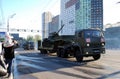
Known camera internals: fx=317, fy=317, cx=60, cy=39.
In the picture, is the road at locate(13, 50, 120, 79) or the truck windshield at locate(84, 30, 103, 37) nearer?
the road at locate(13, 50, 120, 79)

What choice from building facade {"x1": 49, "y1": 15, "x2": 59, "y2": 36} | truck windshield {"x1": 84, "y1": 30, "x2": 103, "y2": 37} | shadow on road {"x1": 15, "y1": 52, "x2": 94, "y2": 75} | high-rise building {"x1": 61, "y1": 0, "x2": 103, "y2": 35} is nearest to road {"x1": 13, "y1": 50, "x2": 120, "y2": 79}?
shadow on road {"x1": 15, "y1": 52, "x2": 94, "y2": 75}

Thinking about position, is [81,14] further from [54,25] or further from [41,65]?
[41,65]

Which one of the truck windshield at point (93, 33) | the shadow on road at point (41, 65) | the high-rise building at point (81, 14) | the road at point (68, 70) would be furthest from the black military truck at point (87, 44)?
the high-rise building at point (81, 14)

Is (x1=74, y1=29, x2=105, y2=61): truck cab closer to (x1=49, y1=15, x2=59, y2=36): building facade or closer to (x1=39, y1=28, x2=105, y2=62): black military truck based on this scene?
(x1=39, y1=28, x2=105, y2=62): black military truck

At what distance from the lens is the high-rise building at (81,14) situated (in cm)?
6806

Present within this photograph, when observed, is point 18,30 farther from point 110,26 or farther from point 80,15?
point 80,15

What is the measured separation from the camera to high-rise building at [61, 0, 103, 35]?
68.1 metres

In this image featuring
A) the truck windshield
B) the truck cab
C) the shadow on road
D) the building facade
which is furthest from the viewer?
the building facade

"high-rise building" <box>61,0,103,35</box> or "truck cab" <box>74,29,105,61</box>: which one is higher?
"high-rise building" <box>61,0,103,35</box>

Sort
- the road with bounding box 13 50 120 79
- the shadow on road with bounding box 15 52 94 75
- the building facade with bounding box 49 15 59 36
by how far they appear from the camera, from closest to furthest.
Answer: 1. the road with bounding box 13 50 120 79
2. the shadow on road with bounding box 15 52 94 75
3. the building facade with bounding box 49 15 59 36

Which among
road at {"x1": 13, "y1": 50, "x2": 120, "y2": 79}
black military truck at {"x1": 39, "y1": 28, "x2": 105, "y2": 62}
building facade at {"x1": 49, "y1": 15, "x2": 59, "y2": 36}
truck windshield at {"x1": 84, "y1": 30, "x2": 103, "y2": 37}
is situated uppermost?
building facade at {"x1": 49, "y1": 15, "x2": 59, "y2": 36}

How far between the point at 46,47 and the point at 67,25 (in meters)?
34.2

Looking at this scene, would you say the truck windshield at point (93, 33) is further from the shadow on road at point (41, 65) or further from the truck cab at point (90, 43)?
the shadow on road at point (41, 65)

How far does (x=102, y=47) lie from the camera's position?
24.2 metres
